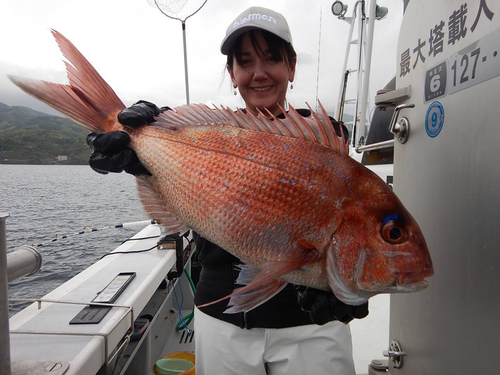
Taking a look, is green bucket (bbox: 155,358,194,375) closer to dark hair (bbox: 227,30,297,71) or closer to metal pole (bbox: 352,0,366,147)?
dark hair (bbox: 227,30,297,71)

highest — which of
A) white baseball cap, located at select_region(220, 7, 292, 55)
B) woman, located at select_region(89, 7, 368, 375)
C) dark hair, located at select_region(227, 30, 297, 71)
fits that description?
white baseball cap, located at select_region(220, 7, 292, 55)

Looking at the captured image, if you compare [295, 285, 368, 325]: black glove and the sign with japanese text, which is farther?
[295, 285, 368, 325]: black glove

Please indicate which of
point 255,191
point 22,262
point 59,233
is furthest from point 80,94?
point 59,233

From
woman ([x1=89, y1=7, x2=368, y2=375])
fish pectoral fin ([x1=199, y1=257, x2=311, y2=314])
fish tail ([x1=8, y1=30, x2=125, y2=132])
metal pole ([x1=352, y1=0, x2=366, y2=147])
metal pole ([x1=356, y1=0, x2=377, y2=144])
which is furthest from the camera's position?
metal pole ([x1=352, y1=0, x2=366, y2=147])

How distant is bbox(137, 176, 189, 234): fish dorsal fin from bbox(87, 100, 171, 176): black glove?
8cm

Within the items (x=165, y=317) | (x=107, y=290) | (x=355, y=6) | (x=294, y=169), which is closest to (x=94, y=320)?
(x=107, y=290)

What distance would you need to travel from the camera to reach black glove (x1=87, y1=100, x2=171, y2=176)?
1878 millimetres

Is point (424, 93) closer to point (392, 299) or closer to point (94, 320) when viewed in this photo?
point (392, 299)

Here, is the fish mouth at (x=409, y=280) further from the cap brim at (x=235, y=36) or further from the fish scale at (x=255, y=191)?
the cap brim at (x=235, y=36)

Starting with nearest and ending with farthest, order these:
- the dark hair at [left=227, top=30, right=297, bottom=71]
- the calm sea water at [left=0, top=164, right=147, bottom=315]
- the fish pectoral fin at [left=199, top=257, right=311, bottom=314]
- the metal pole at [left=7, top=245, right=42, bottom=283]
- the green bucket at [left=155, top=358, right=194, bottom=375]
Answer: the fish pectoral fin at [left=199, top=257, right=311, bottom=314] < the metal pole at [left=7, top=245, right=42, bottom=283] < the dark hair at [left=227, top=30, right=297, bottom=71] < the green bucket at [left=155, top=358, right=194, bottom=375] < the calm sea water at [left=0, top=164, right=147, bottom=315]

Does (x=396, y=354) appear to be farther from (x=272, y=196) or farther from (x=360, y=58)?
(x=360, y=58)

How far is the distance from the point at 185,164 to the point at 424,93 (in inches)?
52.5

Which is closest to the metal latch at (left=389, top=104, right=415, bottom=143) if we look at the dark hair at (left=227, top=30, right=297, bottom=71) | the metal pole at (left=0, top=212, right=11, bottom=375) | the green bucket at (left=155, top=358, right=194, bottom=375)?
the dark hair at (left=227, top=30, right=297, bottom=71)

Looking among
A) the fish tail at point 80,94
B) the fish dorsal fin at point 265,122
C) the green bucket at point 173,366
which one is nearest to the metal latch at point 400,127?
the fish dorsal fin at point 265,122
